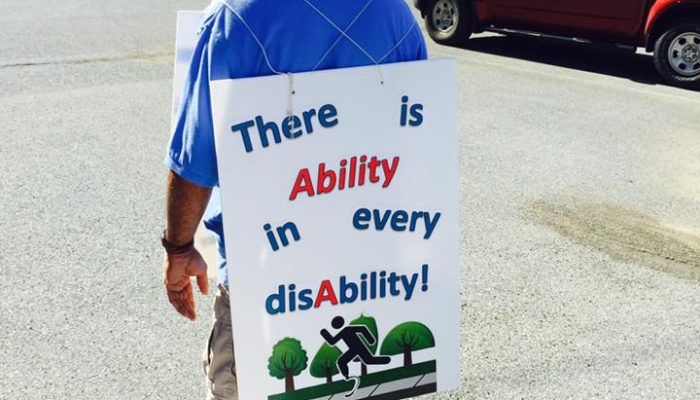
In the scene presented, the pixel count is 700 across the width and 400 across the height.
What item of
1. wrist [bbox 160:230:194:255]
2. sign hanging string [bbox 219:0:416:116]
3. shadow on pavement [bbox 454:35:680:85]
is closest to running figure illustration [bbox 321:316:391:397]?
wrist [bbox 160:230:194:255]

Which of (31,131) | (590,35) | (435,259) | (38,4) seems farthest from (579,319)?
(38,4)

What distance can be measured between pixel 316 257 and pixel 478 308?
7.26 ft

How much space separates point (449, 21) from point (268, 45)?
900 centimetres

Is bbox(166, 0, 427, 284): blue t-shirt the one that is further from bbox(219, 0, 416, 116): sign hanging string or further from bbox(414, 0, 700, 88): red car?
bbox(414, 0, 700, 88): red car

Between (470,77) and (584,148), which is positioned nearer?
(584,148)

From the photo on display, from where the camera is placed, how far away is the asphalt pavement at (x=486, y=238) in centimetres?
361

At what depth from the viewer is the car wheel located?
411 inches

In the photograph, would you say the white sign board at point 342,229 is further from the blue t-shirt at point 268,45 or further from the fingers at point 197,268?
the fingers at point 197,268

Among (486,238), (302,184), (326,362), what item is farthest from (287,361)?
(486,238)

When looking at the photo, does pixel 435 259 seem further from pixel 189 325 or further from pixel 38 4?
pixel 38 4

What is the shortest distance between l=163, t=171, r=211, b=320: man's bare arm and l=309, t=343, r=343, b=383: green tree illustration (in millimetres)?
384

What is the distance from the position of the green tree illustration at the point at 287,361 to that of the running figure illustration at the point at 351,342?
0.07m

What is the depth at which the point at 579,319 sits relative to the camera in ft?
13.4

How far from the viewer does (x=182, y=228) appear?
2088mm
